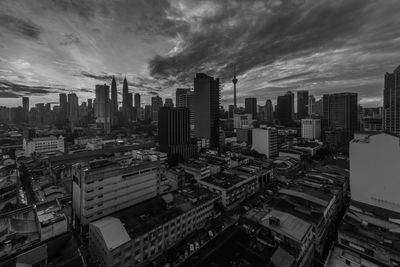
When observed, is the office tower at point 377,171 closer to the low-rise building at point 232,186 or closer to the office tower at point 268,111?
the low-rise building at point 232,186

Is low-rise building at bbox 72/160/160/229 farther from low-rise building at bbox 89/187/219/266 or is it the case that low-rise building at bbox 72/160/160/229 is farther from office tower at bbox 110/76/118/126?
office tower at bbox 110/76/118/126

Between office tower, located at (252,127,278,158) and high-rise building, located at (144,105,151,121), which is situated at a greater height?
high-rise building, located at (144,105,151,121)

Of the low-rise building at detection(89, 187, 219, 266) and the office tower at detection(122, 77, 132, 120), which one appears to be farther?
the office tower at detection(122, 77, 132, 120)

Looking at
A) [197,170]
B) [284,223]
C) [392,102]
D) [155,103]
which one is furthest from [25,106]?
[392,102]

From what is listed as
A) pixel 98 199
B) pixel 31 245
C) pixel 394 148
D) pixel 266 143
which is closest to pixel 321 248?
pixel 394 148

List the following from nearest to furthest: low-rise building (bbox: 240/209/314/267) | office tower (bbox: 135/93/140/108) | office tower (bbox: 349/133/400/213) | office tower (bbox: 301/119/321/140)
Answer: low-rise building (bbox: 240/209/314/267) → office tower (bbox: 349/133/400/213) → office tower (bbox: 301/119/321/140) → office tower (bbox: 135/93/140/108)

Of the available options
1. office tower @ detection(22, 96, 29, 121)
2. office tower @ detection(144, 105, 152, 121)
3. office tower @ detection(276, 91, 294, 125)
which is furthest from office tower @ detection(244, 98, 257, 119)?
office tower @ detection(22, 96, 29, 121)

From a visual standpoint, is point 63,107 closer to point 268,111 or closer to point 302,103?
point 268,111
